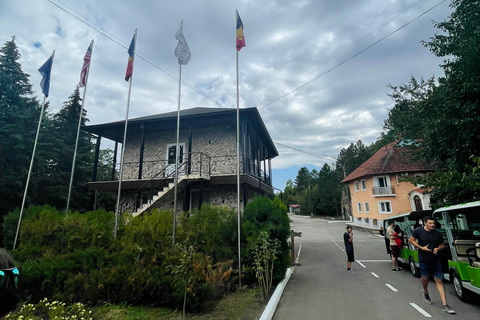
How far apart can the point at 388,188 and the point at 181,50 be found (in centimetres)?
2679

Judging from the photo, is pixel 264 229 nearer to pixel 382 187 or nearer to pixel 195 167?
pixel 195 167

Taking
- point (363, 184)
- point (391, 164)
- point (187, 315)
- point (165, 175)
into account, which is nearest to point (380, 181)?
point (391, 164)

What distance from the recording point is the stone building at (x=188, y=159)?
12.4m

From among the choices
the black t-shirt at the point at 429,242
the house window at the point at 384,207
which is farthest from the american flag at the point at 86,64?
the house window at the point at 384,207

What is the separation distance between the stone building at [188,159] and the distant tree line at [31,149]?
264cm

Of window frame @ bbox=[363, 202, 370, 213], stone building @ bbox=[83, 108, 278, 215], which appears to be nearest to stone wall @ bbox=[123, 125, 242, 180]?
stone building @ bbox=[83, 108, 278, 215]

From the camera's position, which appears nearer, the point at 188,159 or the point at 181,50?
the point at 181,50

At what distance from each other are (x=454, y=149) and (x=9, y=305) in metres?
12.8

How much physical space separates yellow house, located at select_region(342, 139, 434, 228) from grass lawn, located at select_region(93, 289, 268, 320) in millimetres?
24158

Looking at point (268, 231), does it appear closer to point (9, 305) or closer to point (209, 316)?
point (209, 316)

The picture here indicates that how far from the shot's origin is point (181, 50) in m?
7.38

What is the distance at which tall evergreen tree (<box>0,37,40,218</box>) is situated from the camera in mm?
15883

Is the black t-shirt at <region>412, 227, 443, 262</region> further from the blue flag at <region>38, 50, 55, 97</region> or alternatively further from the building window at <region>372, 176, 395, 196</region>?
the building window at <region>372, 176, 395, 196</region>

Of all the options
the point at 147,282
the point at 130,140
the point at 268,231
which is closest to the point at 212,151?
the point at 130,140
